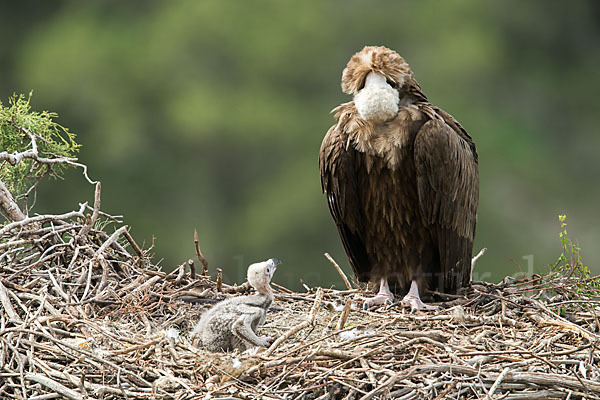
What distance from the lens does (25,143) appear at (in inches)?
157

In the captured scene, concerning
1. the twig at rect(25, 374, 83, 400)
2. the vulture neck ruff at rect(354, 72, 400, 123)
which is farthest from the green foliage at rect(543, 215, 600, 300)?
the twig at rect(25, 374, 83, 400)

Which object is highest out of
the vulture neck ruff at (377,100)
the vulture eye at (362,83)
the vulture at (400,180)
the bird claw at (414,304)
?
the vulture eye at (362,83)

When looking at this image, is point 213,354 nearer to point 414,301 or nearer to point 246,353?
point 246,353

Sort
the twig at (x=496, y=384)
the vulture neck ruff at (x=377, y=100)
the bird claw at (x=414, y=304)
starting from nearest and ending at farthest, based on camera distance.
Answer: the twig at (x=496, y=384)
the vulture neck ruff at (x=377, y=100)
the bird claw at (x=414, y=304)

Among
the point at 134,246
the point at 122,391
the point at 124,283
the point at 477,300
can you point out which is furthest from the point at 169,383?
the point at 477,300

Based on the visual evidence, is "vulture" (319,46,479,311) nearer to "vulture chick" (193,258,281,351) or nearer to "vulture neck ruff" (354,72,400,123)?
"vulture neck ruff" (354,72,400,123)

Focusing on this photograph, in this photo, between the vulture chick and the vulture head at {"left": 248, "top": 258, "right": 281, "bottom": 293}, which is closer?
the vulture chick

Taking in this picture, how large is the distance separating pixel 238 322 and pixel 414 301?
1109 millimetres

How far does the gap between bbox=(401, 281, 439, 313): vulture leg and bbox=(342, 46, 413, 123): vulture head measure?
899 mm

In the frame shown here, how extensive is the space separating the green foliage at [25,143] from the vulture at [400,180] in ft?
4.76

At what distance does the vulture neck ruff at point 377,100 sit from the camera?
3.57 meters

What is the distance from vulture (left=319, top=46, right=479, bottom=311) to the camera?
3.61 m

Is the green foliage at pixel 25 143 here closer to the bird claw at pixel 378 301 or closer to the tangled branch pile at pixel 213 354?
the tangled branch pile at pixel 213 354

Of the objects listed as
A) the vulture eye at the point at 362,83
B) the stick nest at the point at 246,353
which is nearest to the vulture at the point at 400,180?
the vulture eye at the point at 362,83
